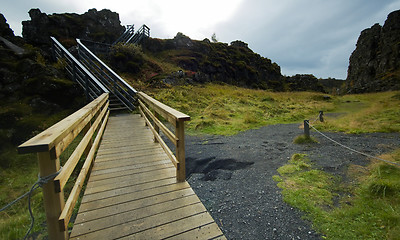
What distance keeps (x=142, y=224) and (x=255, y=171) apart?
9.89 feet

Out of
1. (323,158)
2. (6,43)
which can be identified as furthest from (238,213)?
(6,43)

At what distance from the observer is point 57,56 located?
11.1 m

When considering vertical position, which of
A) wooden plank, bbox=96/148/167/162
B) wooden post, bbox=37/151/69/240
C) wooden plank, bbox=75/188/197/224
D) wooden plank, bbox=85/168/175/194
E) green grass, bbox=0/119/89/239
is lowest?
green grass, bbox=0/119/89/239

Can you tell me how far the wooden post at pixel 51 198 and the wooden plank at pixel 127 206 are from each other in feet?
1.83

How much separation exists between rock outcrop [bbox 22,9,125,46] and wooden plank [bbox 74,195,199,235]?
16571 mm

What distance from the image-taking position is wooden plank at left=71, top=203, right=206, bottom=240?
1981mm

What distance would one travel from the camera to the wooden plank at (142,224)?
1.98m

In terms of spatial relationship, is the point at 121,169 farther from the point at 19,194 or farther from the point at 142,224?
the point at 19,194

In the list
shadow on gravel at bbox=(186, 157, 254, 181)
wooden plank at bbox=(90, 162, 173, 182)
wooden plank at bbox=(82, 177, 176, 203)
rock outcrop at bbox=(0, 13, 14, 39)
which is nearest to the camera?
wooden plank at bbox=(82, 177, 176, 203)

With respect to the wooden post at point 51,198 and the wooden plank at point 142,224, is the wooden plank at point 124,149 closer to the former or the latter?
the wooden plank at point 142,224

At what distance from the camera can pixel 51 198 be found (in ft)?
5.26

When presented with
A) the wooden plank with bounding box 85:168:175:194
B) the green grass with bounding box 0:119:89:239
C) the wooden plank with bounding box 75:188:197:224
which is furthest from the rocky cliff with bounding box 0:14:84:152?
the wooden plank with bounding box 75:188:197:224

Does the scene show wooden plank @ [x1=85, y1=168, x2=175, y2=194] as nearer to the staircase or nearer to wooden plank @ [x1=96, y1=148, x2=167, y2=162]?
wooden plank @ [x1=96, y1=148, x2=167, y2=162]

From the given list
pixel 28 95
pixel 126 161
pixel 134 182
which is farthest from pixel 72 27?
pixel 134 182
